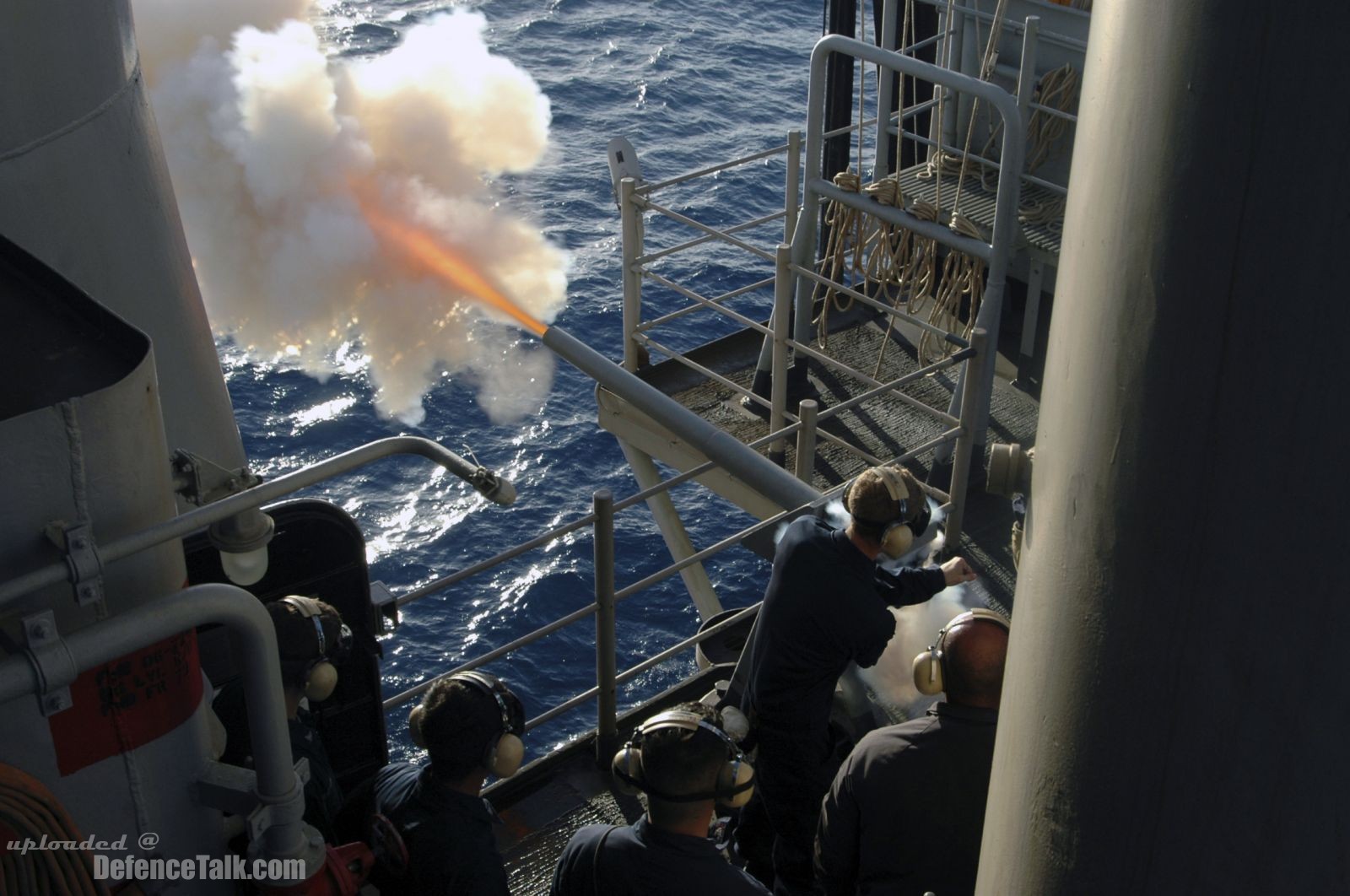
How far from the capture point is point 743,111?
2678 cm

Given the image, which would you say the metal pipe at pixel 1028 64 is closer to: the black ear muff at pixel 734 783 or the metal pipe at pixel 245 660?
the black ear muff at pixel 734 783

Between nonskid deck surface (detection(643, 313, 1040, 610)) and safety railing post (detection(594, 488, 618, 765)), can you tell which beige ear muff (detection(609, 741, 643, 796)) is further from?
nonskid deck surface (detection(643, 313, 1040, 610))

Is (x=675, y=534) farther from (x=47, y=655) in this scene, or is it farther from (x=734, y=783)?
(x=47, y=655)

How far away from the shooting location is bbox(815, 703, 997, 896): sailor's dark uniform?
314 cm

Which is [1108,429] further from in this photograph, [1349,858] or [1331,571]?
[1349,858]

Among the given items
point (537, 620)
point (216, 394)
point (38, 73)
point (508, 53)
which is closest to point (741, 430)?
point (216, 394)

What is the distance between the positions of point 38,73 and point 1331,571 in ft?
10.4

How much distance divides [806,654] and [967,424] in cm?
265

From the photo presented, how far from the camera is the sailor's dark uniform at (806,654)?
3.90m

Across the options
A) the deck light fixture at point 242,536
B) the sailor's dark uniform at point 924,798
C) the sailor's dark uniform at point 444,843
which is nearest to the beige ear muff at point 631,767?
the sailor's dark uniform at point 444,843

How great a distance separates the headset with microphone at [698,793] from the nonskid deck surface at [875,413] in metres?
3.90

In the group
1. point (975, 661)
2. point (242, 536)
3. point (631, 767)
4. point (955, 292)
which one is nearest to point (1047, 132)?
point (955, 292)

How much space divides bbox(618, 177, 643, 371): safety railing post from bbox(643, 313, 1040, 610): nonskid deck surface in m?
0.67

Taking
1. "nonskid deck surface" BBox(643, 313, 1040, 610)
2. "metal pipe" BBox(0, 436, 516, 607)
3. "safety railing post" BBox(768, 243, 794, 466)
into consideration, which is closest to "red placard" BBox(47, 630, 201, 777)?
"metal pipe" BBox(0, 436, 516, 607)
